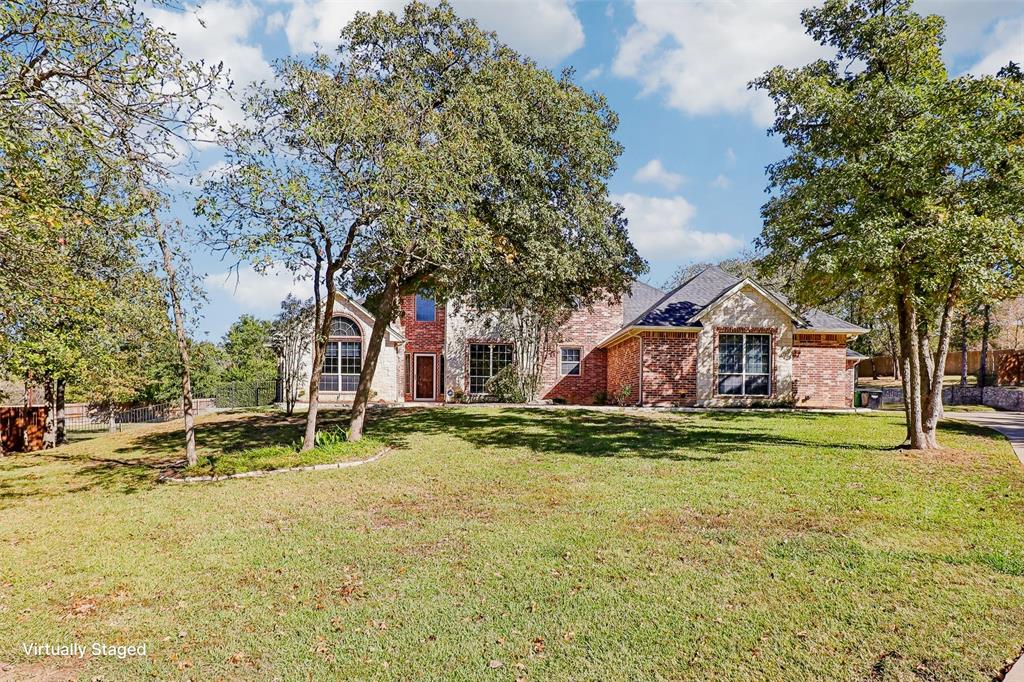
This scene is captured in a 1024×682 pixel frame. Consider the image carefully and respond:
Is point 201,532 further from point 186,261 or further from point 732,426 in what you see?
point 732,426

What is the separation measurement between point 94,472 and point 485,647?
1134cm

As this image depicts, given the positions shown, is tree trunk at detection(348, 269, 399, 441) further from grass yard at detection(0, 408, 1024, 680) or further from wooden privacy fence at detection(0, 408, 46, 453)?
wooden privacy fence at detection(0, 408, 46, 453)

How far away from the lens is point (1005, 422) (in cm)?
1683

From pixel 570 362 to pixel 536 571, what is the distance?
68.6ft

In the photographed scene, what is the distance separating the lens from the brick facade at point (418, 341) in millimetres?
26703

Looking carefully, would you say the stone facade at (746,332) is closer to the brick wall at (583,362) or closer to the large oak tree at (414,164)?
the brick wall at (583,362)

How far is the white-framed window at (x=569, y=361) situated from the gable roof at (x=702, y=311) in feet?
14.9

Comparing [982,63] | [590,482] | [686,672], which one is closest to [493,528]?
[590,482]

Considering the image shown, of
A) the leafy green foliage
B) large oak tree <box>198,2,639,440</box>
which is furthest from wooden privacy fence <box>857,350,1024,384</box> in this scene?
the leafy green foliage

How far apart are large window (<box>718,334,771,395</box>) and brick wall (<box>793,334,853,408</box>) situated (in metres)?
1.30

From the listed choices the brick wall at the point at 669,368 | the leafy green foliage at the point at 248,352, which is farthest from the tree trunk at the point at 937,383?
the leafy green foliage at the point at 248,352

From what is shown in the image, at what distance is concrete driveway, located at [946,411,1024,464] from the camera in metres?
12.6

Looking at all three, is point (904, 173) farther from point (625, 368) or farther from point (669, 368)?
point (625, 368)

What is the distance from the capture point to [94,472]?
11.6 m
